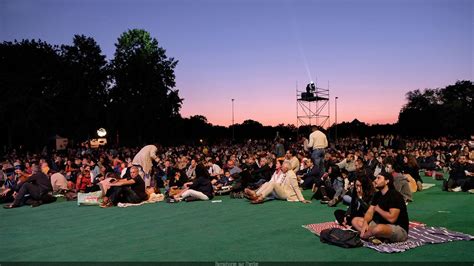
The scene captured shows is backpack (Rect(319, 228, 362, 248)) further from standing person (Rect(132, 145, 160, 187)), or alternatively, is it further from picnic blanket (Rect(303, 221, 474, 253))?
standing person (Rect(132, 145, 160, 187))

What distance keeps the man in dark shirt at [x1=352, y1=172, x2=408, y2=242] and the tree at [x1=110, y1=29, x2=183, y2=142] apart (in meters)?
37.1

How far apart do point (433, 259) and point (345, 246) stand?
1.25 m

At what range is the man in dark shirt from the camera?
21.2 feet

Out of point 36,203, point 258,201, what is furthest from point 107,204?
point 258,201

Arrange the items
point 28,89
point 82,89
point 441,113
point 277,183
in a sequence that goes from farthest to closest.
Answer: point 441,113 → point 82,89 → point 28,89 → point 277,183

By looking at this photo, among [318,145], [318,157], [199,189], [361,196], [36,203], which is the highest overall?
[318,145]

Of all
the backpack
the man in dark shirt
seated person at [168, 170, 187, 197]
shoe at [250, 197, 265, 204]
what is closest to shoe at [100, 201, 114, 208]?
seated person at [168, 170, 187, 197]

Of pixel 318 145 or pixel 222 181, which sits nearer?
pixel 222 181

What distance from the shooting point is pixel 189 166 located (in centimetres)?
1772

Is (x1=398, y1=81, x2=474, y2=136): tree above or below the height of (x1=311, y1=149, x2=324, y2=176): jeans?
above

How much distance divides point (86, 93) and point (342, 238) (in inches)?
1591

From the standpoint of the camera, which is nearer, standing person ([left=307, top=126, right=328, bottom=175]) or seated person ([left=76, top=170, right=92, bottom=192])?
seated person ([left=76, top=170, right=92, bottom=192])

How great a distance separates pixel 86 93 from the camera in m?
42.7

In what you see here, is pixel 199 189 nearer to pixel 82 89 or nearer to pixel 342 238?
pixel 342 238
